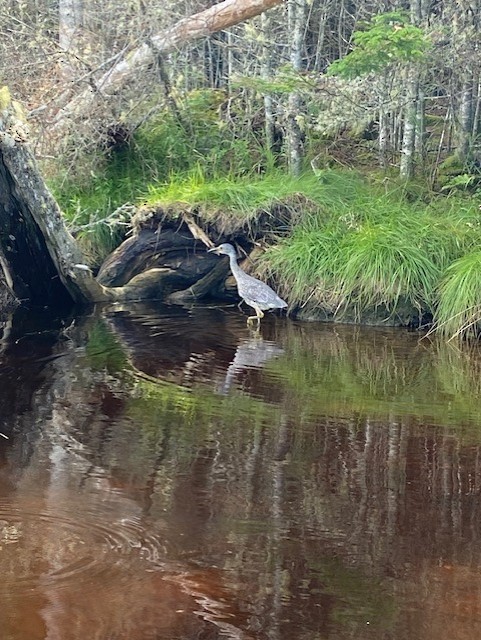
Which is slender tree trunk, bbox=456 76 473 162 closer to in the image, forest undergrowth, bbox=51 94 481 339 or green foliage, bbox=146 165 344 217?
forest undergrowth, bbox=51 94 481 339

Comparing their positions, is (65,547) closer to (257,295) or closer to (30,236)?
(257,295)

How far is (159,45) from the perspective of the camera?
10.7m

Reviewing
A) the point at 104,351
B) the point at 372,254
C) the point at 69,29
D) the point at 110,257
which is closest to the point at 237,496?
the point at 104,351

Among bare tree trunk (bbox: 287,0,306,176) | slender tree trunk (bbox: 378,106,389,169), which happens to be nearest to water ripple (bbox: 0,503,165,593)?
bare tree trunk (bbox: 287,0,306,176)

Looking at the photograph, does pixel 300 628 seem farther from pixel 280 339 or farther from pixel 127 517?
pixel 280 339

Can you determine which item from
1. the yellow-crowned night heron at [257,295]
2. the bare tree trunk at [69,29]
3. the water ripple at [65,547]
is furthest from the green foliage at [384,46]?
the water ripple at [65,547]

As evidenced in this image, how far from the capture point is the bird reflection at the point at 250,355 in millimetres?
6648

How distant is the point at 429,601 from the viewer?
3.18 m

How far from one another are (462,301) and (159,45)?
5246 millimetres

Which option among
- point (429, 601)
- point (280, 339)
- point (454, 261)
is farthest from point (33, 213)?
point (429, 601)

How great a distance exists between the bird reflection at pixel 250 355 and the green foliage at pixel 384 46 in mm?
3211

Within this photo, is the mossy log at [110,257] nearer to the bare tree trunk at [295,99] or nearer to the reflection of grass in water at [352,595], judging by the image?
the bare tree trunk at [295,99]

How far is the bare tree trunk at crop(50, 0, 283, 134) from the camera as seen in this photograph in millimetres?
10500

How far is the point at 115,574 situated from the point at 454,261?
22.1 ft
